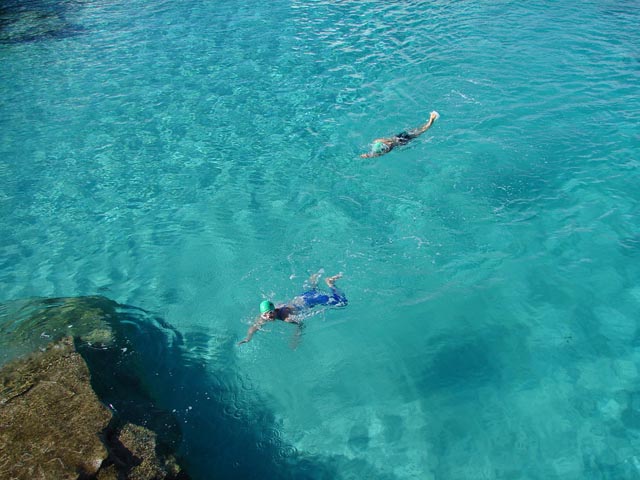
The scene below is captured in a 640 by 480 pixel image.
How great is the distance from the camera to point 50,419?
5.50 m

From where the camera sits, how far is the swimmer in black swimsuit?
10.8 meters

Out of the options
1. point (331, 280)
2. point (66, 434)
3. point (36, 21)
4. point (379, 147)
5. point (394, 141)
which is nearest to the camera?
point (66, 434)

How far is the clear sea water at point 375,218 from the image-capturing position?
6.93m

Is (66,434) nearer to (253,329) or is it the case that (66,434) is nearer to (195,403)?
(195,403)

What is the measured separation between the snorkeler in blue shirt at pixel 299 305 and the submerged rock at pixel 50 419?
8.86 ft

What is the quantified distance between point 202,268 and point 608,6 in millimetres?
18204

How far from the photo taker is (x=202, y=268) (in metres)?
9.39

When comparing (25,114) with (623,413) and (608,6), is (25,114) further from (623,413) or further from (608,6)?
(608,6)

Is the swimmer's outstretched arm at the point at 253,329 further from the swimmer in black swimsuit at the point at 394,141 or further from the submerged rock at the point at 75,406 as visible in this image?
the swimmer in black swimsuit at the point at 394,141

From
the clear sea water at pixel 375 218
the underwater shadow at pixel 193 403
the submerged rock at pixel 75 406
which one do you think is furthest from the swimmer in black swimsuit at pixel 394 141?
the submerged rock at pixel 75 406

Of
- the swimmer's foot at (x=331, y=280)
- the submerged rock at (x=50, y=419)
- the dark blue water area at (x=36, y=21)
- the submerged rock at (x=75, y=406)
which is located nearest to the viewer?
the submerged rock at (x=50, y=419)

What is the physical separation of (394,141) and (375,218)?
2.41 metres

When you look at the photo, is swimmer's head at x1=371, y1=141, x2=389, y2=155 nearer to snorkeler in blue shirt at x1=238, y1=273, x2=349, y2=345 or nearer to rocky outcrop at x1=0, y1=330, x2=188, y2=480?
snorkeler in blue shirt at x1=238, y1=273, x2=349, y2=345

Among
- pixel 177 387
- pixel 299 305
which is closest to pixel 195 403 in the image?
pixel 177 387
